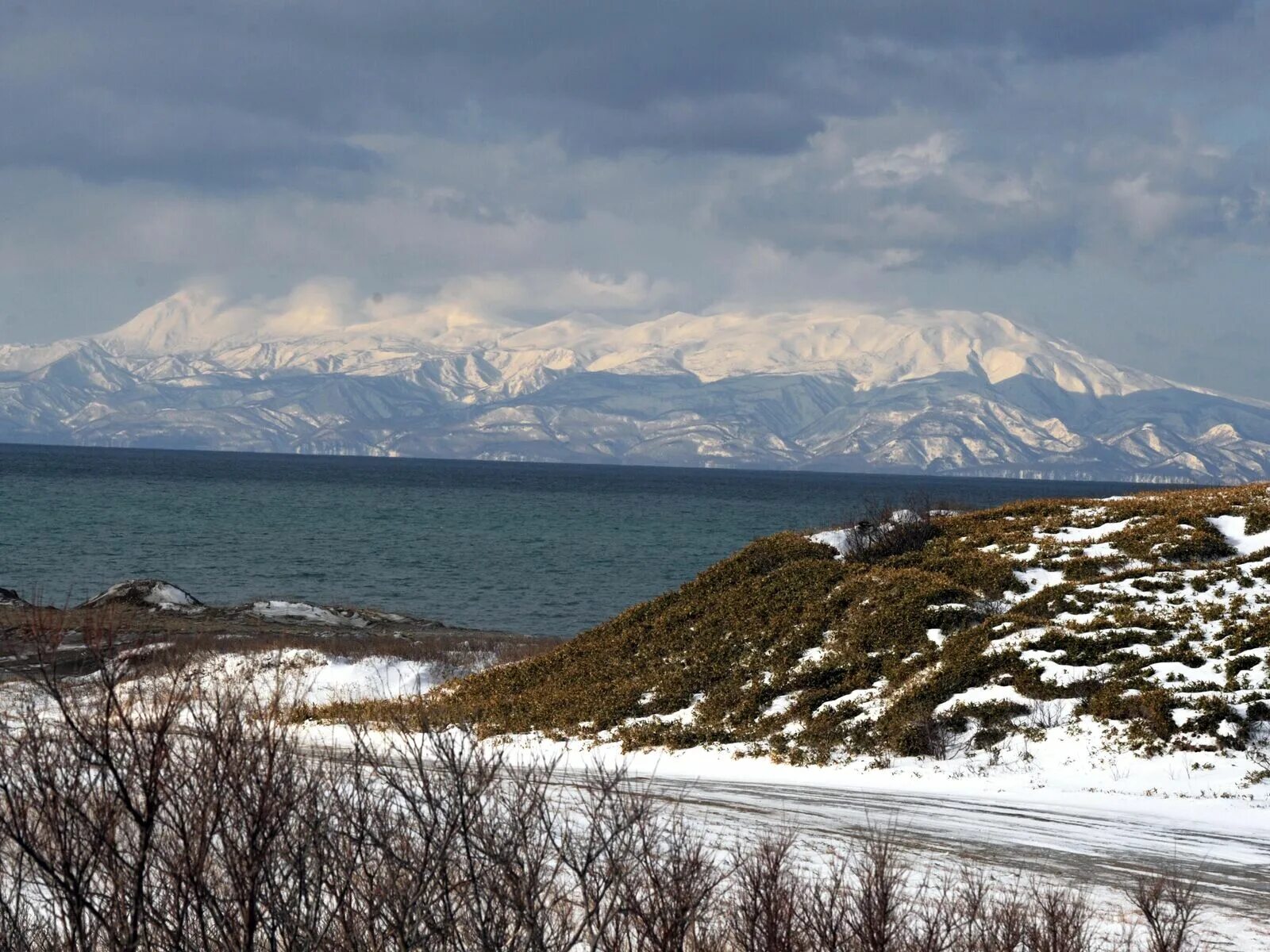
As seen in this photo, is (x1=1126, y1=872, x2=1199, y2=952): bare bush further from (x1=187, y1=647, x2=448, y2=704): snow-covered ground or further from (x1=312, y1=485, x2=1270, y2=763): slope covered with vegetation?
(x1=187, y1=647, x2=448, y2=704): snow-covered ground

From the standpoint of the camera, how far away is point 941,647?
21.2 metres

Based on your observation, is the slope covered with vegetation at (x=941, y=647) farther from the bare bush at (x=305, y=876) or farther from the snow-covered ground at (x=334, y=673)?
the bare bush at (x=305, y=876)

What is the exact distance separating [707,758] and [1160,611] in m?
8.65

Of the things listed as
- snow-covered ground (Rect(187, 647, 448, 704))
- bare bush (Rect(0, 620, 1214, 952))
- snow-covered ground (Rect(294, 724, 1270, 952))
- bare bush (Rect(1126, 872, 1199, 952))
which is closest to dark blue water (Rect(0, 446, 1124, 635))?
snow-covered ground (Rect(187, 647, 448, 704))

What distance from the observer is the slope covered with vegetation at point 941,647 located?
18625mm

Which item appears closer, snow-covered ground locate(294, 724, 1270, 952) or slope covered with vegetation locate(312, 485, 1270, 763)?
snow-covered ground locate(294, 724, 1270, 952)

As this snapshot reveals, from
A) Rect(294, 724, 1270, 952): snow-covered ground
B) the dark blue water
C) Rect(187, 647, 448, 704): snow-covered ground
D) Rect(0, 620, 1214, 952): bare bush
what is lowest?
the dark blue water

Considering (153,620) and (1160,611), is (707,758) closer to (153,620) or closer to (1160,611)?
(1160,611)

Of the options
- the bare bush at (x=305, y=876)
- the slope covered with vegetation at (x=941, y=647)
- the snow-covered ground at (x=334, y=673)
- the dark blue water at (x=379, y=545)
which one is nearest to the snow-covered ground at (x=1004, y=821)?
the slope covered with vegetation at (x=941, y=647)

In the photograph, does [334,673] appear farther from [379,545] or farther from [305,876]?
[379,545]

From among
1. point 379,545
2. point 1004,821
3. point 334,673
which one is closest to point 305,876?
point 1004,821

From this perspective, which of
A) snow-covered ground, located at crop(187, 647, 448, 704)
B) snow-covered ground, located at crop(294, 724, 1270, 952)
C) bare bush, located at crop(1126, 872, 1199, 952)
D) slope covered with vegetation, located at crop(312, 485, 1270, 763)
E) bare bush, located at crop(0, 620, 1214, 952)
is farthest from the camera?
snow-covered ground, located at crop(187, 647, 448, 704)

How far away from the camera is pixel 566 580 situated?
223 ft

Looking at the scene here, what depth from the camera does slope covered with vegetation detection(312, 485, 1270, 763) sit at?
1862 centimetres
